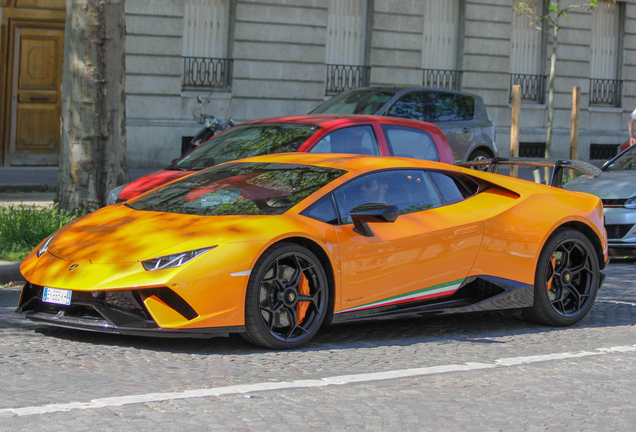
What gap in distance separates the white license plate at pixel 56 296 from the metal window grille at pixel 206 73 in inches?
596

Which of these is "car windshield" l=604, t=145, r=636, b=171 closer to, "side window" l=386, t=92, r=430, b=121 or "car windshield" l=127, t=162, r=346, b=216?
"side window" l=386, t=92, r=430, b=121

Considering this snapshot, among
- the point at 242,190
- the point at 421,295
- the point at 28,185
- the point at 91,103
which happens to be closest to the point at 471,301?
the point at 421,295

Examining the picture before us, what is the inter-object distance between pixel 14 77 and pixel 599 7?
17.5 m

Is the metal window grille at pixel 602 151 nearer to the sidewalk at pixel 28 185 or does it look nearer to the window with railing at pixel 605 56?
the window with railing at pixel 605 56

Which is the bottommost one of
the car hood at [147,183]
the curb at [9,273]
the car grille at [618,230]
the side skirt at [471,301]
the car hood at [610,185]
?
the curb at [9,273]

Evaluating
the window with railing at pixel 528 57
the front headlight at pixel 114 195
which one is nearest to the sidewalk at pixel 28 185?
the front headlight at pixel 114 195

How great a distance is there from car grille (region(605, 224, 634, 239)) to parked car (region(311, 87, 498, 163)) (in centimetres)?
432

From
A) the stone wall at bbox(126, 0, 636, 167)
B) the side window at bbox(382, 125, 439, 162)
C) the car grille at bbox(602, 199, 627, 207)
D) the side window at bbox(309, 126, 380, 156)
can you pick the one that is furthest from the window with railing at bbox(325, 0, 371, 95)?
the car grille at bbox(602, 199, 627, 207)

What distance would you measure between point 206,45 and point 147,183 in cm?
1208

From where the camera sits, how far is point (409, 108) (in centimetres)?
1474

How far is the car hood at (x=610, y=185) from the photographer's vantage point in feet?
34.4

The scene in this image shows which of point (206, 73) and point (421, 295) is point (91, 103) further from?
point (206, 73)

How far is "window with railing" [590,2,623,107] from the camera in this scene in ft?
89.6

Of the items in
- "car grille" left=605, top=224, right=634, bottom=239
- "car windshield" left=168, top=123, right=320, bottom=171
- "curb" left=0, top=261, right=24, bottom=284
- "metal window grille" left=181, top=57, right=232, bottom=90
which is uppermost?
"metal window grille" left=181, top=57, right=232, bottom=90
